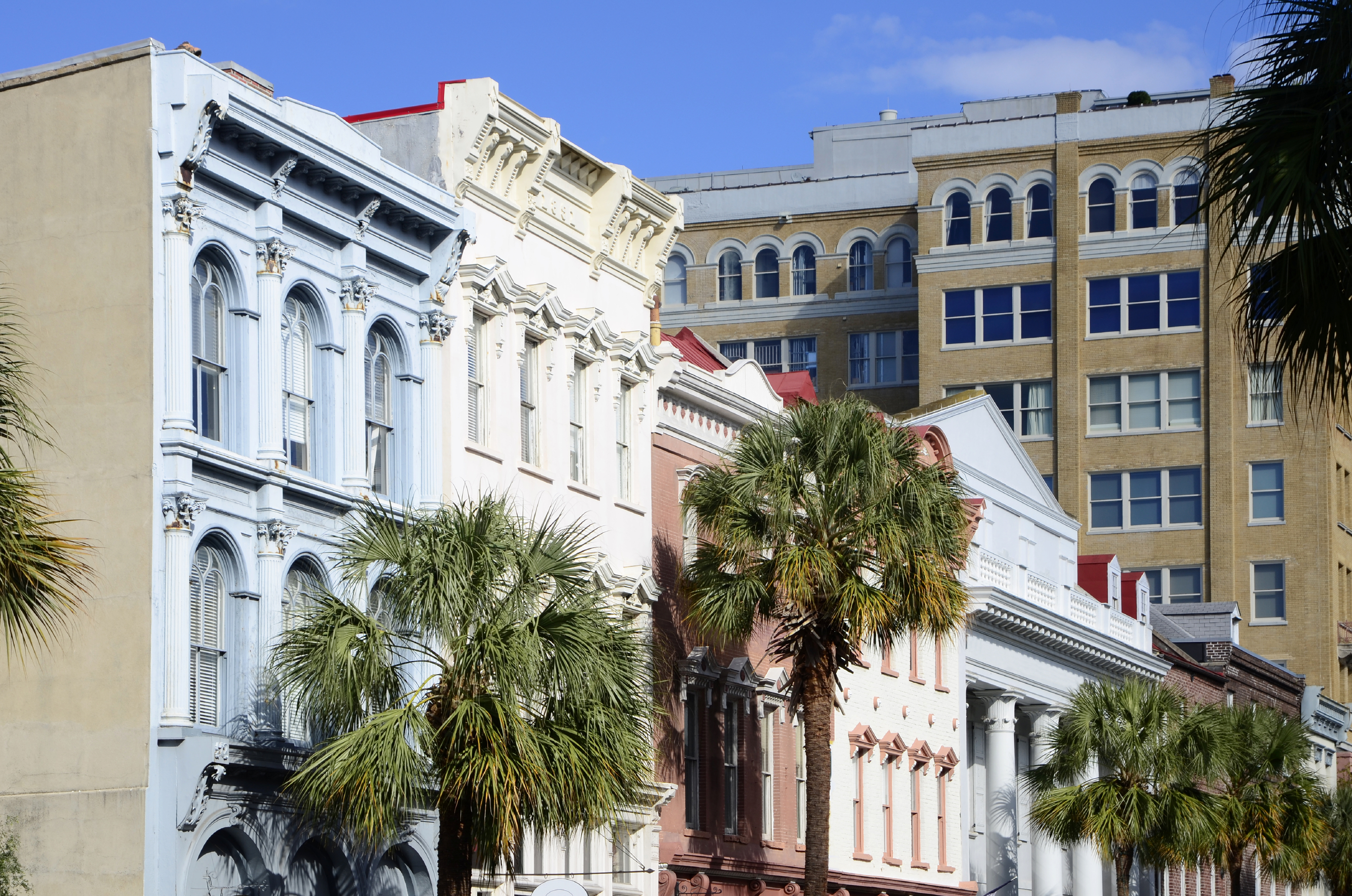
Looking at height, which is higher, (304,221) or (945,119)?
(945,119)

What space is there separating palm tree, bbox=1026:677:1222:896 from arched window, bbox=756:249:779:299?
45.2 meters

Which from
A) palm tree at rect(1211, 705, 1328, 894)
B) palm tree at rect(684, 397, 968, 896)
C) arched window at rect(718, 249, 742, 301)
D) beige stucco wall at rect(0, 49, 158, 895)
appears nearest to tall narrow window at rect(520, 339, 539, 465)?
palm tree at rect(684, 397, 968, 896)

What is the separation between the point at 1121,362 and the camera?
275ft

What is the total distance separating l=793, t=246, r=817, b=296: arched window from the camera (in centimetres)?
9144

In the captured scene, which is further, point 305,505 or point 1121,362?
point 1121,362

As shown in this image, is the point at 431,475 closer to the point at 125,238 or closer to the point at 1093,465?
the point at 125,238

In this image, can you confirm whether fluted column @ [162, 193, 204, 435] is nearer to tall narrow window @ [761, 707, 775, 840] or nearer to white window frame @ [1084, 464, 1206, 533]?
tall narrow window @ [761, 707, 775, 840]

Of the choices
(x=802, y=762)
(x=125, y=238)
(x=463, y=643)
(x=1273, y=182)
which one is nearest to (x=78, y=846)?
(x=463, y=643)

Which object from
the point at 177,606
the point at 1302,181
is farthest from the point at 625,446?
the point at 1302,181

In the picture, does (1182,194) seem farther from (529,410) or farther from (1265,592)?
(529,410)

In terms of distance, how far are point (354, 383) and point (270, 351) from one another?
2.09m

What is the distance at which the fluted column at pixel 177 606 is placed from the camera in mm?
25875

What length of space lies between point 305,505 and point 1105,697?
77.2ft

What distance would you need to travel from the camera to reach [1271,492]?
8338 cm
